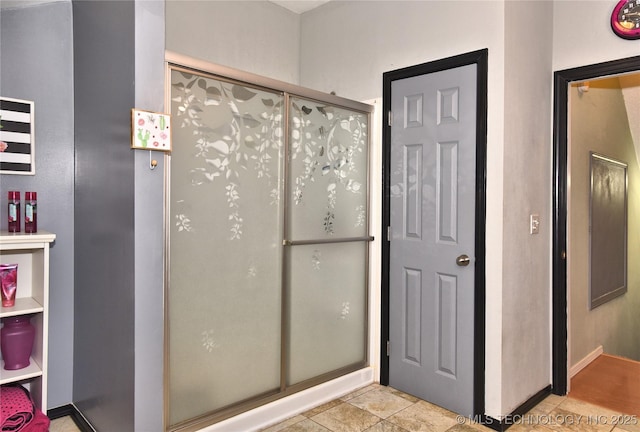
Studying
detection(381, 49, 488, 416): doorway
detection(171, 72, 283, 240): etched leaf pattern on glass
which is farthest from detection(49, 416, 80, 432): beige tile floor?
detection(381, 49, 488, 416): doorway

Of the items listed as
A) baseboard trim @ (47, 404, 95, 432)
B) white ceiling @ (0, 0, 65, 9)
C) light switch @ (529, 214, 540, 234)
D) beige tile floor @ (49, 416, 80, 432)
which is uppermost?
white ceiling @ (0, 0, 65, 9)

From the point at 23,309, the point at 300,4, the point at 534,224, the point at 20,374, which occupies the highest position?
the point at 300,4

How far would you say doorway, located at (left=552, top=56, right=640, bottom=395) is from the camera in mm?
2840

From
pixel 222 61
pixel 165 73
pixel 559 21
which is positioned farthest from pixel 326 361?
pixel 559 21

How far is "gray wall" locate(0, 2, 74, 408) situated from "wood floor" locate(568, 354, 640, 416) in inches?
126

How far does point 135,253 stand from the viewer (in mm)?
1843

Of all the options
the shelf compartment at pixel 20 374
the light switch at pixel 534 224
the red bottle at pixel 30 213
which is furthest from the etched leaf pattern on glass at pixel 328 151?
the shelf compartment at pixel 20 374

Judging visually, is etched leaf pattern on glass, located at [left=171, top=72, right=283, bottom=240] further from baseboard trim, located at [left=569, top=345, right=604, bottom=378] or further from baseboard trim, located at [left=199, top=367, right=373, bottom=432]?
baseboard trim, located at [left=569, top=345, right=604, bottom=378]

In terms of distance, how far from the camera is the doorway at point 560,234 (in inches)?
112

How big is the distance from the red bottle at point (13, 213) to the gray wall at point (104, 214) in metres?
0.28

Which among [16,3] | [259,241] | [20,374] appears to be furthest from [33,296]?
[16,3]

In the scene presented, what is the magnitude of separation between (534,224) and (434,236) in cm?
63

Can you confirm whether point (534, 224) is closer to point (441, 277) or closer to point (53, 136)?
point (441, 277)

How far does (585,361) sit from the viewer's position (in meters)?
3.36
